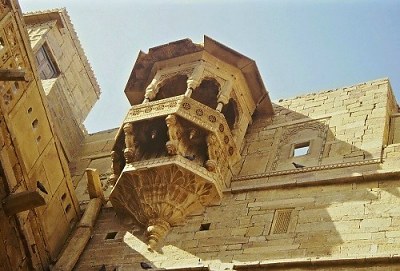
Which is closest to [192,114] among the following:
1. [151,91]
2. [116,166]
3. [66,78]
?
[151,91]

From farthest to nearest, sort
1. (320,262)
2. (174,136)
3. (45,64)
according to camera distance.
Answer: (45,64)
(174,136)
(320,262)

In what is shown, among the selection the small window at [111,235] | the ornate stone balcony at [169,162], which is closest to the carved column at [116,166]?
the ornate stone balcony at [169,162]

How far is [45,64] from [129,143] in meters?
5.53

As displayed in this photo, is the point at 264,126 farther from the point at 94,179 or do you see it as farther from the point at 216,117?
the point at 94,179

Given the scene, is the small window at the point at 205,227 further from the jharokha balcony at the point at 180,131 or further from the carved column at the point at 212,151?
the carved column at the point at 212,151

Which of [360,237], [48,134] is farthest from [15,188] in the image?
[360,237]

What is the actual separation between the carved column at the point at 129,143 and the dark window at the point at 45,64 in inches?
194

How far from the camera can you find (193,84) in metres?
11.0

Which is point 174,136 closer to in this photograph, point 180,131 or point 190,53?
point 180,131

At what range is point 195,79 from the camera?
437 inches

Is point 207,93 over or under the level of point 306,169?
over

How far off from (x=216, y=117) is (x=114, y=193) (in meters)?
2.13

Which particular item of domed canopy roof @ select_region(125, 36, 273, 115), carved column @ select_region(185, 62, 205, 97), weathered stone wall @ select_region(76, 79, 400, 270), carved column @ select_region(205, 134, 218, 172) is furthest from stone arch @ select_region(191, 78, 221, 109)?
carved column @ select_region(205, 134, 218, 172)

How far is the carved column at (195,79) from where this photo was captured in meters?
10.9
